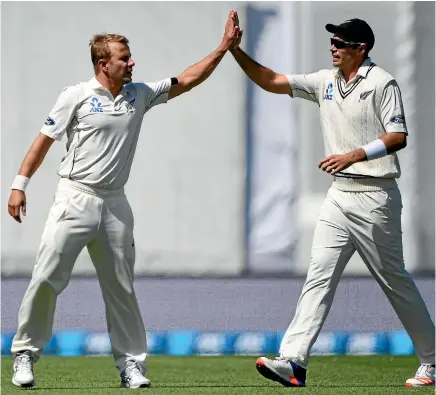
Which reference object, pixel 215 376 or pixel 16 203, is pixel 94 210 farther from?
pixel 215 376

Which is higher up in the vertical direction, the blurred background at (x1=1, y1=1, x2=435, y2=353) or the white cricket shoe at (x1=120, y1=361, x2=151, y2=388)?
the blurred background at (x1=1, y1=1, x2=435, y2=353)

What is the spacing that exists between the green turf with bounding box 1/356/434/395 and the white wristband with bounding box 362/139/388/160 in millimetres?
1281

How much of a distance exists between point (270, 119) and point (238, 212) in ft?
2.81

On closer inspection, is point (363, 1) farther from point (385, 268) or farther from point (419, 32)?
point (385, 268)

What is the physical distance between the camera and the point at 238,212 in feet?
47.4

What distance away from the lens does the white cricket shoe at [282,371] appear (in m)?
9.09

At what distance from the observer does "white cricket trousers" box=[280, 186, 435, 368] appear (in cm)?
929

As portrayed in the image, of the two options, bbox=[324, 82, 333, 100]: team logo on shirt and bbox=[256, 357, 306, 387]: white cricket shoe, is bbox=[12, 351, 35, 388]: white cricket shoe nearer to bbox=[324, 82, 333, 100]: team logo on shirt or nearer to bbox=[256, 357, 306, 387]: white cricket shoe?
bbox=[256, 357, 306, 387]: white cricket shoe

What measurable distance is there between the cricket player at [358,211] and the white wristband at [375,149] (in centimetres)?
9

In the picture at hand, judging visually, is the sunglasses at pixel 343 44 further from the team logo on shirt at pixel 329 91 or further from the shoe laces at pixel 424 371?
the shoe laces at pixel 424 371

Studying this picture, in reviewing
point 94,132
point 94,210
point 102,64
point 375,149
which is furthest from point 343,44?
point 94,210

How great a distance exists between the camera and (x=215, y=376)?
1026 centimetres

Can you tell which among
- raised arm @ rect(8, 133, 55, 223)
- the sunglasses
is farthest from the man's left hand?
raised arm @ rect(8, 133, 55, 223)

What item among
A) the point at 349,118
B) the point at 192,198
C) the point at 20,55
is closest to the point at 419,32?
the point at 192,198
